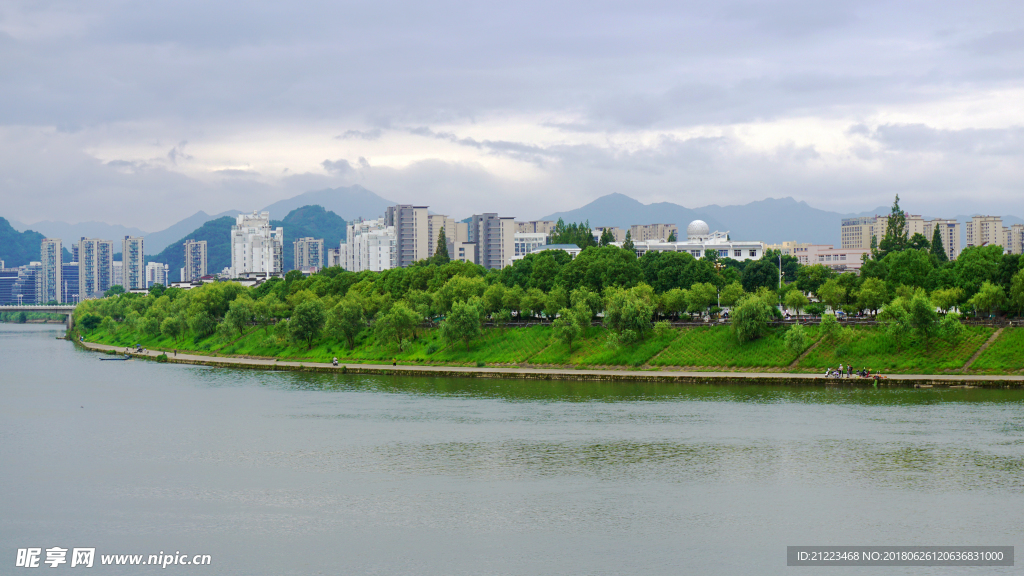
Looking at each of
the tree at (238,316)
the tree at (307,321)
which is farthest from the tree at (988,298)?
the tree at (238,316)

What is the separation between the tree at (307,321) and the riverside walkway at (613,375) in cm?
361

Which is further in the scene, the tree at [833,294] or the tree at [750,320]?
the tree at [833,294]

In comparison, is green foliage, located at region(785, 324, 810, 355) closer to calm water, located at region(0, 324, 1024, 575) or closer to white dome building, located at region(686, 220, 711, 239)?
calm water, located at region(0, 324, 1024, 575)

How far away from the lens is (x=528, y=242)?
197000 mm

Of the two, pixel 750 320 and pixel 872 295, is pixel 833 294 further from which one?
pixel 750 320

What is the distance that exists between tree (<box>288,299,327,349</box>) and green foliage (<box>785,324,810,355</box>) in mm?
41645

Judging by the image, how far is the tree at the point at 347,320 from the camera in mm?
78125

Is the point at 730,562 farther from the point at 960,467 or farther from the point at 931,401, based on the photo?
the point at 931,401

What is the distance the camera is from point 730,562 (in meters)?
22.1

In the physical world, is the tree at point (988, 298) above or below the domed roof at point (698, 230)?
below

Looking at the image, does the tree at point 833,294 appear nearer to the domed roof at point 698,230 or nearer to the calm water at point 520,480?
the calm water at point 520,480

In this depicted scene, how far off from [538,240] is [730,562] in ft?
572

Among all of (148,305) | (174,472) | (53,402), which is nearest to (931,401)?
(174,472)

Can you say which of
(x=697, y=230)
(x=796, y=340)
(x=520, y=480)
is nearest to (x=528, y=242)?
(x=697, y=230)
